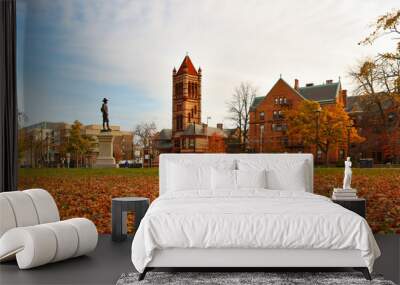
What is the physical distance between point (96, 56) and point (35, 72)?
84 centimetres

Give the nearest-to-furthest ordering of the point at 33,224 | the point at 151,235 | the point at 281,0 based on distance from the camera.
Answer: the point at 151,235
the point at 33,224
the point at 281,0

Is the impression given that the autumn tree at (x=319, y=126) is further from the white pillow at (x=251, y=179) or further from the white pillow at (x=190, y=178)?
the white pillow at (x=190, y=178)

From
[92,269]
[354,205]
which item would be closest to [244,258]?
[92,269]

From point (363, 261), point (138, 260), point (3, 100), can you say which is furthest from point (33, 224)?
point (363, 261)

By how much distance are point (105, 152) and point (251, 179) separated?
7.72 ft

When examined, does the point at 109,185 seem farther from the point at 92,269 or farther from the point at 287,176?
the point at 92,269

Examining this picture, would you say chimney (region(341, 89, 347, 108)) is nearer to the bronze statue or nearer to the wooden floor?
the wooden floor

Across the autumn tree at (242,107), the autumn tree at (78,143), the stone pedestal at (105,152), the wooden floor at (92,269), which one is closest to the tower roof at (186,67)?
the autumn tree at (242,107)

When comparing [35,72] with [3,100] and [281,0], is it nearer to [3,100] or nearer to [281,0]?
[3,100]

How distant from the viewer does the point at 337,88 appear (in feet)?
23.5

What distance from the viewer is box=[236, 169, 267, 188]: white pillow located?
20.2ft

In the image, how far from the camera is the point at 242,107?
288 inches

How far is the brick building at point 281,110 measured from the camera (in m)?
7.18

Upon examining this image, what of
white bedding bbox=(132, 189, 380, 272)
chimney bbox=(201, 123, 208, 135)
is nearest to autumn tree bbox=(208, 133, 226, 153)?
chimney bbox=(201, 123, 208, 135)
